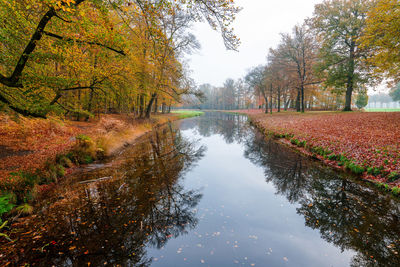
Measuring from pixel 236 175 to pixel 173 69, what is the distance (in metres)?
15.7

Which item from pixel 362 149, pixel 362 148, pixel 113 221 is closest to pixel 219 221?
pixel 113 221

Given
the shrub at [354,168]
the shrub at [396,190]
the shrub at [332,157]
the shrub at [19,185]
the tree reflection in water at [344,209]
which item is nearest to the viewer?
the tree reflection in water at [344,209]

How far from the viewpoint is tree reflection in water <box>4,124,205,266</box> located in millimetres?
3631

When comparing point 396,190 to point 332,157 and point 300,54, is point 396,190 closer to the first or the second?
point 332,157

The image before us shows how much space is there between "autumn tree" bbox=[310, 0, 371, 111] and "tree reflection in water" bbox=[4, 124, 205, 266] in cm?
2372

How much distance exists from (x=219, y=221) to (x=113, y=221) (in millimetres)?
2971

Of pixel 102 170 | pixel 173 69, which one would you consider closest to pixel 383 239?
pixel 102 170

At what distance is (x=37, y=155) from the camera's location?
8.45m

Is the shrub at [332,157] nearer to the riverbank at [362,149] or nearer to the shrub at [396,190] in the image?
the riverbank at [362,149]

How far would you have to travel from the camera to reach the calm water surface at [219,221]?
3.72 metres

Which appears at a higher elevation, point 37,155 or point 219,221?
point 37,155

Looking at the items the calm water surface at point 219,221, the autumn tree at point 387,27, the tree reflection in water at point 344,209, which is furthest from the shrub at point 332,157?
the autumn tree at point 387,27

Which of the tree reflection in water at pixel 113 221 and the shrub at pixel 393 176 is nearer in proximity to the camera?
the tree reflection in water at pixel 113 221

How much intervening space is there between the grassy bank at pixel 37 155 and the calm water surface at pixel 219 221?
0.89 meters
